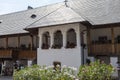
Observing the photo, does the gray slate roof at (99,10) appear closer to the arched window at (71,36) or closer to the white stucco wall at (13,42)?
the arched window at (71,36)

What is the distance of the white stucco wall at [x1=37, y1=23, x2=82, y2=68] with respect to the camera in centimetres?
2112

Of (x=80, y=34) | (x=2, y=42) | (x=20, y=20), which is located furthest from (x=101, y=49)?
(x=2, y=42)

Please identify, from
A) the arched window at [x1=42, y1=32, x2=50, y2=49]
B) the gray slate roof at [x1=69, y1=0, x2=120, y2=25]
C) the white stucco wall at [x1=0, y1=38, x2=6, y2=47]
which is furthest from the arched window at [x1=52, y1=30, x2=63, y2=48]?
the white stucco wall at [x1=0, y1=38, x2=6, y2=47]

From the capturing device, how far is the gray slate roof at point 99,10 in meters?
20.8

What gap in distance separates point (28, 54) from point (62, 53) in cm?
534

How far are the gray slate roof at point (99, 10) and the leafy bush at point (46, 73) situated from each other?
34.8 ft

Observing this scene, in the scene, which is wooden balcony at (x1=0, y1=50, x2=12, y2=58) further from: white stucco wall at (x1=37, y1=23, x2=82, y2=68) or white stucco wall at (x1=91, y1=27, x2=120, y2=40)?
white stucco wall at (x1=91, y1=27, x2=120, y2=40)

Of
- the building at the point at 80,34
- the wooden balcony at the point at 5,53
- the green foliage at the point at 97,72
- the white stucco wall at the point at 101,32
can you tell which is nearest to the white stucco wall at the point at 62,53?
the building at the point at 80,34

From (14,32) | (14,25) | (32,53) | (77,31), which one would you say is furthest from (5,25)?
(77,31)

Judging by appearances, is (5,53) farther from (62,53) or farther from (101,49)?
(101,49)

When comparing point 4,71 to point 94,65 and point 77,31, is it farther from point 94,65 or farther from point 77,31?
point 94,65

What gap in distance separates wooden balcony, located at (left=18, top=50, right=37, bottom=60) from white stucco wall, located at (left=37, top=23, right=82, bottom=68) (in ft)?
5.31

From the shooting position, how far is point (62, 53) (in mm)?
21953

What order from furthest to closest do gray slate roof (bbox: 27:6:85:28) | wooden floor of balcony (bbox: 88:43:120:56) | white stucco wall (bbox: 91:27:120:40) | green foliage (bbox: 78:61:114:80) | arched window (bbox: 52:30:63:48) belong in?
arched window (bbox: 52:30:63:48) < white stucco wall (bbox: 91:27:120:40) < gray slate roof (bbox: 27:6:85:28) < wooden floor of balcony (bbox: 88:43:120:56) < green foliage (bbox: 78:61:114:80)
